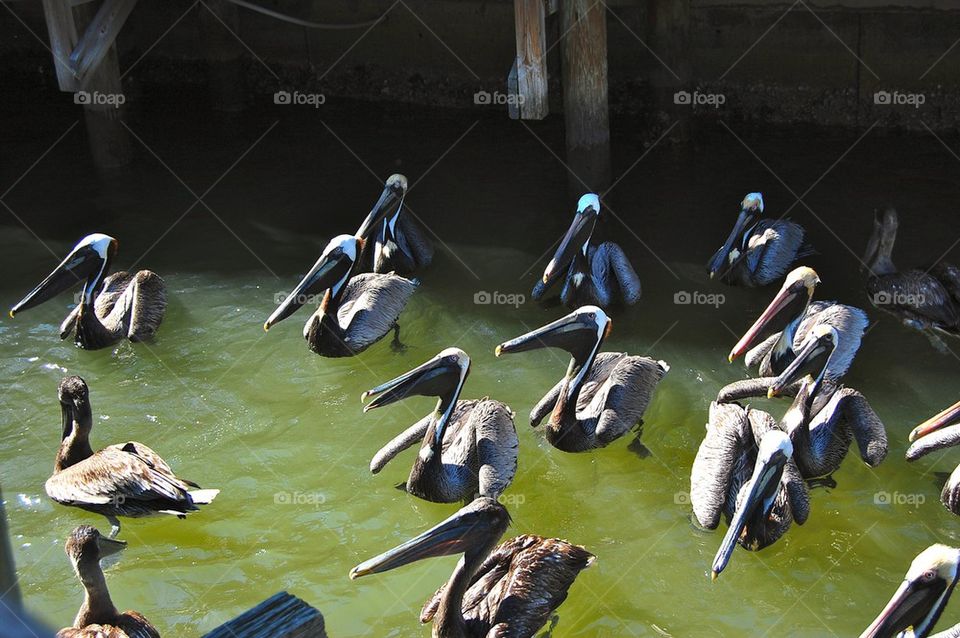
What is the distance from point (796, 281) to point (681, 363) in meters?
0.89

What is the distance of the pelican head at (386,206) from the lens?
8078mm

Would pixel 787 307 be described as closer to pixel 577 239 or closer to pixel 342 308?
pixel 577 239

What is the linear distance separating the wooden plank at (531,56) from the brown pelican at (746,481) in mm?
2730

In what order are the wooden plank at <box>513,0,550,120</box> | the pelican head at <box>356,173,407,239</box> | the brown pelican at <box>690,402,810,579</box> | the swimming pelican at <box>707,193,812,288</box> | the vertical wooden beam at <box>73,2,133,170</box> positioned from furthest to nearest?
the vertical wooden beam at <box>73,2,133,170</box>
the pelican head at <box>356,173,407,239</box>
the swimming pelican at <box>707,193,812,288</box>
the wooden plank at <box>513,0,550,120</box>
the brown pelican at <box>690,402,810,579</box>

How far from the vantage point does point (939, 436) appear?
18.9 ft

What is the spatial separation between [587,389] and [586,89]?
280 cm

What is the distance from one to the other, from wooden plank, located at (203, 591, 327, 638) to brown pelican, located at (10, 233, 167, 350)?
439 centimetres

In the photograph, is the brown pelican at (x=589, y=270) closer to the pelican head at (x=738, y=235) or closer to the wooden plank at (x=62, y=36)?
the pelican head at (x=738, y=235)

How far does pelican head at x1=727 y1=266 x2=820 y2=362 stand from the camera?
258 inches

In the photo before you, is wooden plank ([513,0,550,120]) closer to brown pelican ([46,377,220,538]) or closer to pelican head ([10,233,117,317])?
pelican head ([10,233,117,317])

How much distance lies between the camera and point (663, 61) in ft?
31.4

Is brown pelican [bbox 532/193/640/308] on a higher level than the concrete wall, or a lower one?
lower

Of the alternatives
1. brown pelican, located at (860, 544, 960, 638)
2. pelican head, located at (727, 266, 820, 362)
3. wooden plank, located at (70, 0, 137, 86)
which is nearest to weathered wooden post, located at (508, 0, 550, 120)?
pelican head, located at (727, 266, 820, 362)

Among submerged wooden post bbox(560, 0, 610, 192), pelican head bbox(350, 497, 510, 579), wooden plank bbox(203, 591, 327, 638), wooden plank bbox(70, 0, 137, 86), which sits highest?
wooden plank bbox(70, 0, 137, 86)
